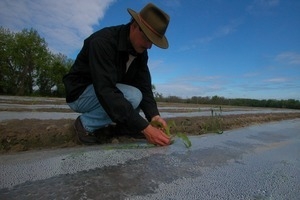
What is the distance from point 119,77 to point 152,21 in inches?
24.0

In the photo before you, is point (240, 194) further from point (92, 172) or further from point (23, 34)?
point (23, 34)

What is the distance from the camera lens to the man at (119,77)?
2.07 m

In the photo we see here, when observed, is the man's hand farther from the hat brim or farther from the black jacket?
the hat brim

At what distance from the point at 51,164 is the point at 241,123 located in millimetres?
4098

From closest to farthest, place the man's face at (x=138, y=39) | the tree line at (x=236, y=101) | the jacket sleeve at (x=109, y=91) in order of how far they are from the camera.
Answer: the jacket sleeve at (x=109, y=91) → the man's face at (x=138, y=39) → the tree line at (x=236, y=101)

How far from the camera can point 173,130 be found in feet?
11.8

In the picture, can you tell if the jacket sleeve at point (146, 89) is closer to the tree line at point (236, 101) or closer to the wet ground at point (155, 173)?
the wet ground at point (155, 173)

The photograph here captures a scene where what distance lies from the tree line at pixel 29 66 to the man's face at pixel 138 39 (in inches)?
1005

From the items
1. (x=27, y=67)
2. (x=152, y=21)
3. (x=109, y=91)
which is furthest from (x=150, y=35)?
(x=27, y=67)

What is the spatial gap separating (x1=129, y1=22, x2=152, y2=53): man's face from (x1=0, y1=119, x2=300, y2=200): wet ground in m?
0.80

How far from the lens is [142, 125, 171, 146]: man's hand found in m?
2.08

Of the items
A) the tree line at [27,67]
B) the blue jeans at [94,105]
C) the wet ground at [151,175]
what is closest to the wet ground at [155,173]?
the wet ground at [151,175]

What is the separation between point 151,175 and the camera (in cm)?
152

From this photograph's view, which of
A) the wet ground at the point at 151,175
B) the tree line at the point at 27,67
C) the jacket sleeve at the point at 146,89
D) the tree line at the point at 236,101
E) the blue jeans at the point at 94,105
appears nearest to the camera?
the wet ground at the point at 151,175
